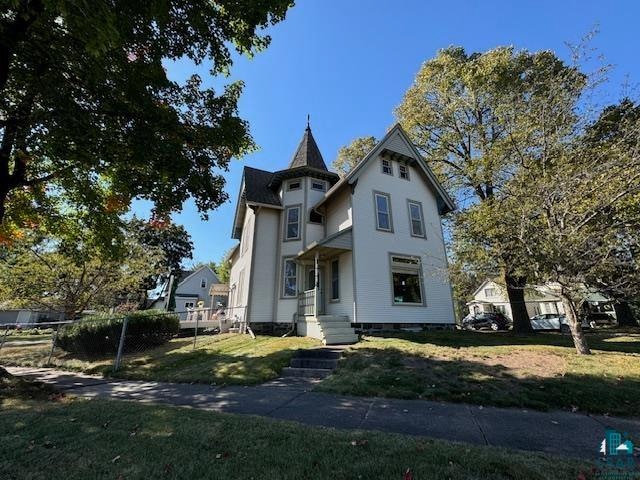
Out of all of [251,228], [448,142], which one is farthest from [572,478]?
[448,142]

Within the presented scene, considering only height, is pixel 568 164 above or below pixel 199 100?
below

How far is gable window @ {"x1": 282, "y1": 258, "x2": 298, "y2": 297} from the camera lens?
48.1ft

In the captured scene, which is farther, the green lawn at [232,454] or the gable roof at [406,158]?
the gable roof at [406,158]

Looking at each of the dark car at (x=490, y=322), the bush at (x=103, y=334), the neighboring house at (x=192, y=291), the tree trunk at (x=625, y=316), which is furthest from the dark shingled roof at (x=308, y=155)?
the neighboring house at (x=192, y=291)

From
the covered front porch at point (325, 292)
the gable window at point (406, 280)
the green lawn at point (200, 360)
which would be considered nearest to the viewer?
the green lawn at point (200, 360)

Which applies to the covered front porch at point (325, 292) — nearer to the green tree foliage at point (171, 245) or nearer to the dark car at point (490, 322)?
the dark car at point (490, 322)

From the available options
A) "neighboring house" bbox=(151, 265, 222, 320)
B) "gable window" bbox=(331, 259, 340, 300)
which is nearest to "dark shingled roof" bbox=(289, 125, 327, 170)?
"gable window" bbox=(331, 259, 340, 300)

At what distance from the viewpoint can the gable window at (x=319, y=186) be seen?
16.2 m

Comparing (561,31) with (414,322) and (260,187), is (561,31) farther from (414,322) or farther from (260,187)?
(260,187)

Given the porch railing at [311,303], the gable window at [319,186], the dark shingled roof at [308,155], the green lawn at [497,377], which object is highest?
the dark shingled roof at [308,155]

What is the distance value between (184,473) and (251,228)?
13.7 meters

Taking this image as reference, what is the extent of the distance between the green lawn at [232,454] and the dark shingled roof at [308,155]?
13390mm

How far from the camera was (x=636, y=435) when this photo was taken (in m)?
4.21

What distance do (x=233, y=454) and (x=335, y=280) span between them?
1097 centimetres
